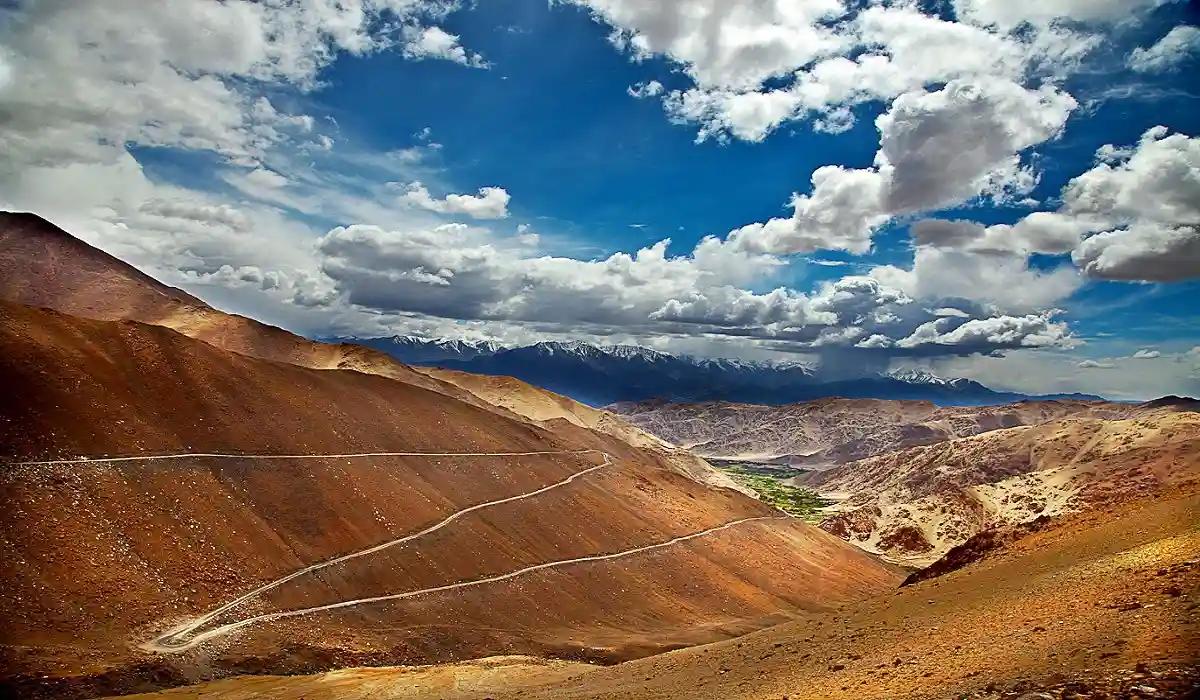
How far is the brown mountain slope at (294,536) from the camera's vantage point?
3972 centimetres

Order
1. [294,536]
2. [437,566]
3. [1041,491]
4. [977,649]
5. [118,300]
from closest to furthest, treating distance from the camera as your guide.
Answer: [977,649] < [294,536] < [437,566] < [1041,491] < [118,300]

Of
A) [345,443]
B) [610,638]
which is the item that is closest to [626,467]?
[345,443]

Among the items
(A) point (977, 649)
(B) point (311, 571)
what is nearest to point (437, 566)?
(B) point (311, 571)

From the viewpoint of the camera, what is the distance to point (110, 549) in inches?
1714

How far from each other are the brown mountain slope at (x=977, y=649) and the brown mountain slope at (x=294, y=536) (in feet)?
25.9

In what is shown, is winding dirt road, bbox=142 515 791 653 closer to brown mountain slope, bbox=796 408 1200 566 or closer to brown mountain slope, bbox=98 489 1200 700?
brown mountain slope, bbox=98 489 1200 700

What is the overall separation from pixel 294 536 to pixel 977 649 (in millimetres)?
48160

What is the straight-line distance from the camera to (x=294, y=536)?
54.3 meters

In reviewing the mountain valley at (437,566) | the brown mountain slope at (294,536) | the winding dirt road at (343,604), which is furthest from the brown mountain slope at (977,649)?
the brown mountain slope at (294,536)

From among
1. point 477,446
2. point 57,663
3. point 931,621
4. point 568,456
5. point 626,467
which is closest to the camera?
point 931,621

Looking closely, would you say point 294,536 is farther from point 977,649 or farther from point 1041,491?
point 1041,491

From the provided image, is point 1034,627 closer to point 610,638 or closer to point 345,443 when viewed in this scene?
point 610,638

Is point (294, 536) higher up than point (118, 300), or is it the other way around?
point (118, 300)

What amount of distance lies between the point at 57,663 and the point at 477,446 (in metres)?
56.1
